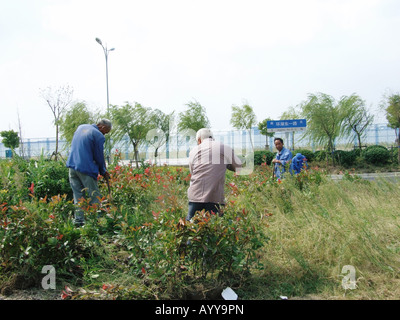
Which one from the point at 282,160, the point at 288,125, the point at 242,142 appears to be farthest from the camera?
the point at 242,142

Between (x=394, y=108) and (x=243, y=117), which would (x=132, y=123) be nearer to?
(x=243, y=117)

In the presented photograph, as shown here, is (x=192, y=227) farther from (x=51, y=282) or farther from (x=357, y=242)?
(x=357, y=242)

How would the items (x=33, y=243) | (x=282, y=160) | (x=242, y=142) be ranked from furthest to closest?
(x=242, y=142)
(x=282, y=160)
(x=33, y=243)

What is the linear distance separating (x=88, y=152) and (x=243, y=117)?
25764mm

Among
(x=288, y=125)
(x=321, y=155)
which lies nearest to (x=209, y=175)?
(x=288, y=125)

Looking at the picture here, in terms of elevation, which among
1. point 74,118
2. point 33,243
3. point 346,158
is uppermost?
point 74,118

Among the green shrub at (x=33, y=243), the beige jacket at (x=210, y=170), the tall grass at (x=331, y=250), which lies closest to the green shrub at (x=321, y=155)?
the tall grass at (x=331, y=250)

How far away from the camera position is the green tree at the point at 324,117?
22.4 m

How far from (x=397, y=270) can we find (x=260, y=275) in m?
1.23

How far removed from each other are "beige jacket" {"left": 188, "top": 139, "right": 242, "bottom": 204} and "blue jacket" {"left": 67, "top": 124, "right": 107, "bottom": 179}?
1.63m

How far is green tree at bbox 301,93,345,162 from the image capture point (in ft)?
73.5

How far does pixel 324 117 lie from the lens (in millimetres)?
22359

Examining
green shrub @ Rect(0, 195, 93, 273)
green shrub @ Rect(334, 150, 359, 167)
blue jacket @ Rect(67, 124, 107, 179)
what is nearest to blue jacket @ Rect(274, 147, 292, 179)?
blue jacket @ Rect(67, 124, 107, 179)
